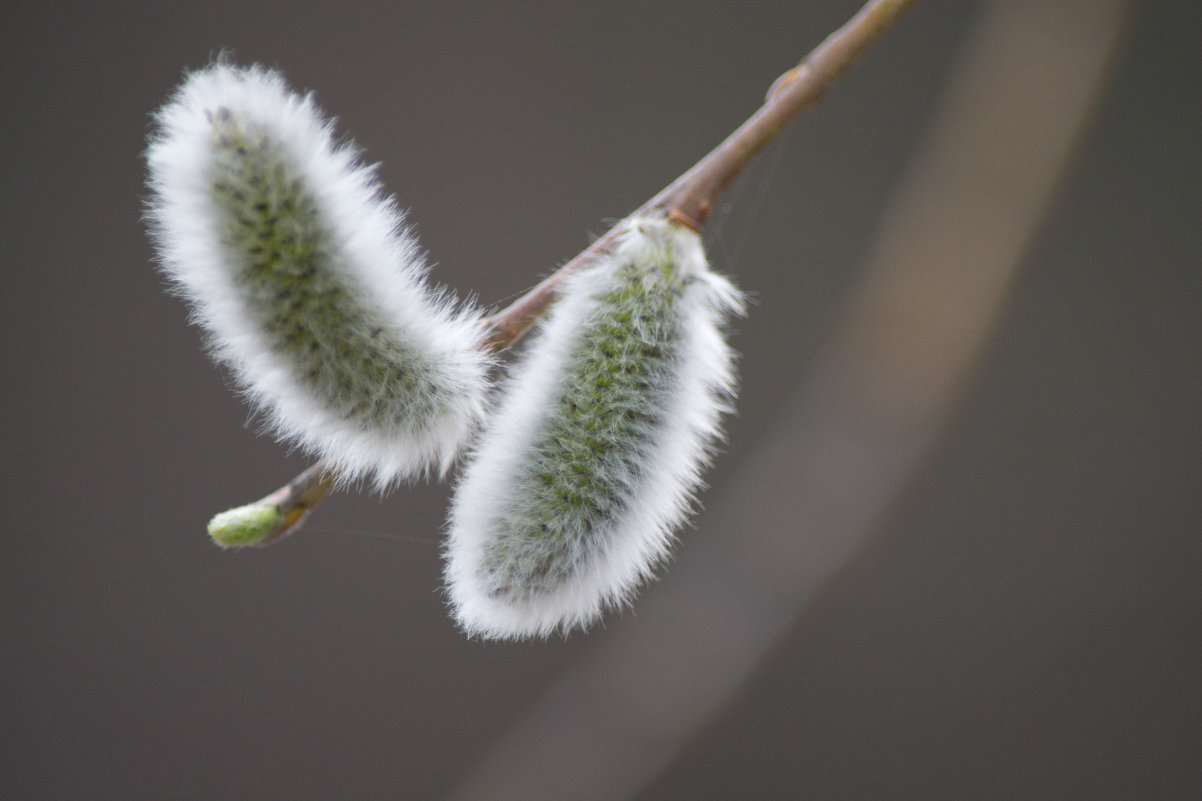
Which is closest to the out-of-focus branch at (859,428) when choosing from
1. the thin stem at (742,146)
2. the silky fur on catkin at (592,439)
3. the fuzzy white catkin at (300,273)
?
the thin stem at (742,146)

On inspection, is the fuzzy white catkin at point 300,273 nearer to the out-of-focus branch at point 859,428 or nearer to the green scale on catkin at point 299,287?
the green scale on catkin at point 299,287

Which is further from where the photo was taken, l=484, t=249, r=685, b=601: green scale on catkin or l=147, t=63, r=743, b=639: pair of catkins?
l=484, t=249, r=685, b=601: green scale on catkin

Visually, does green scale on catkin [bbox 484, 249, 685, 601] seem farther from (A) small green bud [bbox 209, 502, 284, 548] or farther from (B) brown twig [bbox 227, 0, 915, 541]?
(A) small green bud [bbox 209, 502, 284, 548]

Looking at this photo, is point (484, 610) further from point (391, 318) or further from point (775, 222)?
point (775, 222)

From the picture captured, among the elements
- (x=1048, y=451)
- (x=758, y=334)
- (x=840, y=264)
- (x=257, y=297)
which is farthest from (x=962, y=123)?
(x=257, y=297)

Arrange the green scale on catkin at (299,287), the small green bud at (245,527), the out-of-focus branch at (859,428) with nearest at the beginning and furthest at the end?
the green scale on catkin at (299,287), the small green bud at (245,527), the out-of-focus branch at (859,428)

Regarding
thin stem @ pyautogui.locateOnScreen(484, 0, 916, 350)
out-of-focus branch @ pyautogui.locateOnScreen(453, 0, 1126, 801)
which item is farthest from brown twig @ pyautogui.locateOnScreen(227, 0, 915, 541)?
out-of-focus branch @ pyautogui.locateOnScreen(453, 0, 1126, 801)

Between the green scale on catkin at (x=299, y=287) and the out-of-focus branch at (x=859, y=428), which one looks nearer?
the green scale on catkin at (x=299, y=287)
